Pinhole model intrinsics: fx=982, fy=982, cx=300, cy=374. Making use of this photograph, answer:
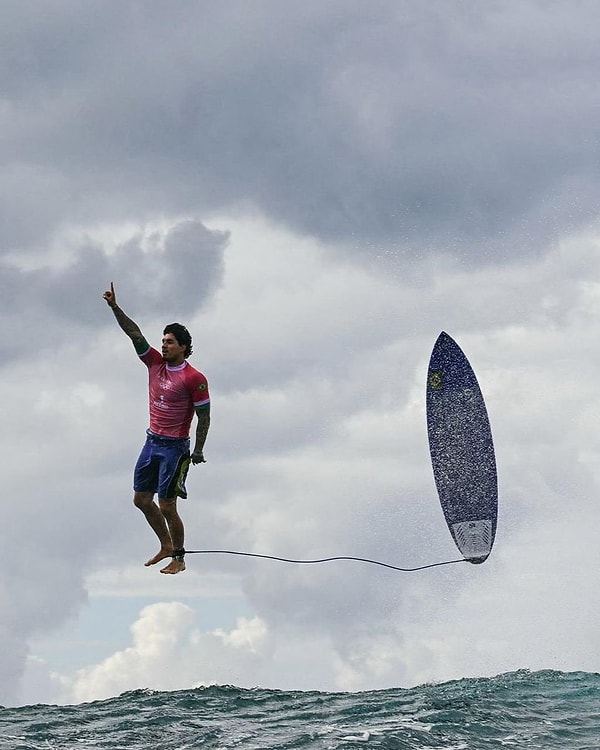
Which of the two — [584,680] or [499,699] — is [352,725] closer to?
[499,699]

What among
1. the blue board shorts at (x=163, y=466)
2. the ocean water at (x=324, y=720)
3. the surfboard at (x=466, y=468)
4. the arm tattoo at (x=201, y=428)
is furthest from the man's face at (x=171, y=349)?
→ the surfboard at (x=466, y=468)

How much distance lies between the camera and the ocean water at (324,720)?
1516cm

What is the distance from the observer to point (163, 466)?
57.0 ft

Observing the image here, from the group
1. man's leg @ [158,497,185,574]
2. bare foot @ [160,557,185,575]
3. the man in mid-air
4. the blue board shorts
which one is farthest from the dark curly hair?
bare foot @ [160,557,185,575]

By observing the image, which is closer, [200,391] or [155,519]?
[200,391]

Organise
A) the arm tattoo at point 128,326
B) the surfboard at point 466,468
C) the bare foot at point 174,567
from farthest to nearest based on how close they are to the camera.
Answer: the surfboard at point 466,468, the bare foot at point 174,567, the arm tattoo at point 128,326

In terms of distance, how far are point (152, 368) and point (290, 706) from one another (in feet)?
24.0

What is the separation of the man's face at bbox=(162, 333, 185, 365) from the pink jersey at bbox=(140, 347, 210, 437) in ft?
0.55

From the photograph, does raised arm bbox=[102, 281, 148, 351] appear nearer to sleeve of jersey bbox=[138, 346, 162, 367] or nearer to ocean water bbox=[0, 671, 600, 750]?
sleeve of jersey bbox=[138, 346, 162, 367]

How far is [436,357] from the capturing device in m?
23.4

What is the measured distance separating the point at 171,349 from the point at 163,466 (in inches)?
83.0

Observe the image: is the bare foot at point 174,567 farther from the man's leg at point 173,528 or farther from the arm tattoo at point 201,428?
the arm tattoo at point 201,428

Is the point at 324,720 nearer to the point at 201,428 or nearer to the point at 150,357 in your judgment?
the point at 201,428

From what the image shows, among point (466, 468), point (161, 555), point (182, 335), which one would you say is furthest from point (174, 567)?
point (466, 468)
